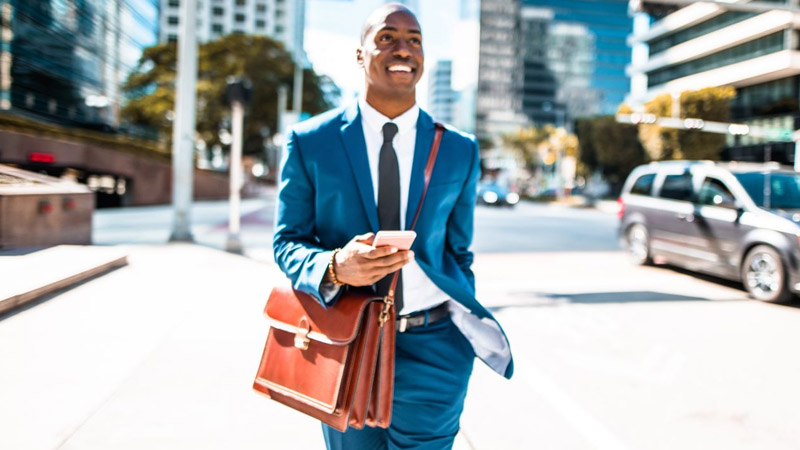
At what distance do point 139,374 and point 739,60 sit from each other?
5526 centimetres

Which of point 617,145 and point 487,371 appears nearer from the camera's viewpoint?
point 487,371

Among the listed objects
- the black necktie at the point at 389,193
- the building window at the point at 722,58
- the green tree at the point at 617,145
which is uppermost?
the building window at the point at 722,58

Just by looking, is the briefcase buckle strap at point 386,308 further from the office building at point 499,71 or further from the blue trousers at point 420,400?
the office building at point 499,71

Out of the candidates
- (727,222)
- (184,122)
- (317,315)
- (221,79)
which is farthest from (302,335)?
(221,79)

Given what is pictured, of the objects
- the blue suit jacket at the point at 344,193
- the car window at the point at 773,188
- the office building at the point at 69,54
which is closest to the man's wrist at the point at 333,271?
the blue suit jacket at the point at 344,193

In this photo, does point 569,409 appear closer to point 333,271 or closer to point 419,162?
point 419,162

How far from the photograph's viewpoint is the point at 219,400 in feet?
12.2

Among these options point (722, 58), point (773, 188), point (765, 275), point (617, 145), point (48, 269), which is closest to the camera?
point (48, 269)

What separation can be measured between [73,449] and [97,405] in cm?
63

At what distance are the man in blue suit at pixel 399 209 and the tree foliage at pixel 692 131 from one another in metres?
43.2

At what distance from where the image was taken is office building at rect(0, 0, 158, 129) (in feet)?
118

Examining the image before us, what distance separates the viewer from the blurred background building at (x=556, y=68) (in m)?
136

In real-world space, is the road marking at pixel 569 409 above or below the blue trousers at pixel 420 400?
below

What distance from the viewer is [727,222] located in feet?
28.0
